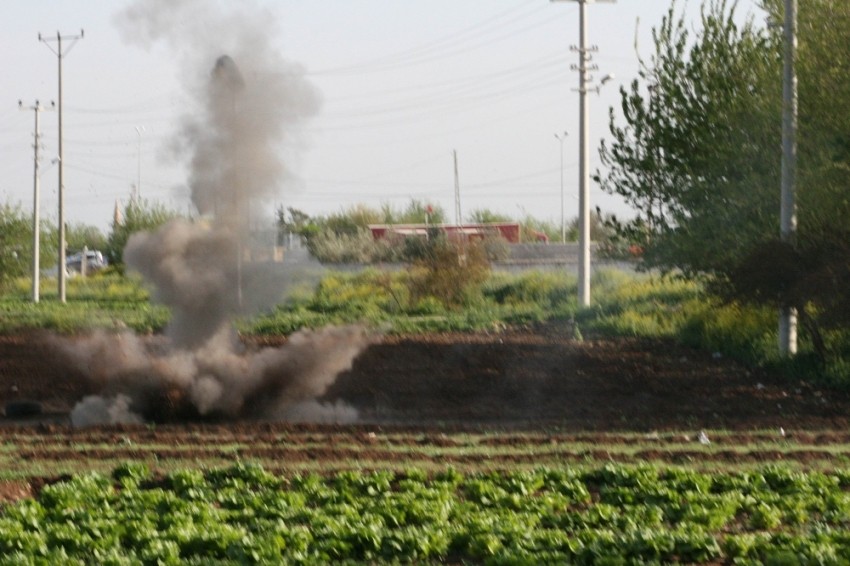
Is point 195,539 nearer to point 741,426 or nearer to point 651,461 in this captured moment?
point 651,461

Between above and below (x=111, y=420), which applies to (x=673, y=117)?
above

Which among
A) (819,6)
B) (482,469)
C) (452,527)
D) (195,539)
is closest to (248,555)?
(195,539)

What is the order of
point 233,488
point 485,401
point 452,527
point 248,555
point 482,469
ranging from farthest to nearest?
point 485,401
point 482,469
point 233,488
point 452,527
point 248,555

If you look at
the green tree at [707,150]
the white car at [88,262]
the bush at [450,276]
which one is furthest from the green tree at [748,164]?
the white car at [88,262]

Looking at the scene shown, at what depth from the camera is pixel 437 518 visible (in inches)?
450

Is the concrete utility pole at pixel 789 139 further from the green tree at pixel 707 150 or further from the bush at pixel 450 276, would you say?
the bush at pixel 450 276

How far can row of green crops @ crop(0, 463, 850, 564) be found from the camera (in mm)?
10227

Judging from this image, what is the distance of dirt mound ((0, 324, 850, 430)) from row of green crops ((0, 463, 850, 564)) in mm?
5162

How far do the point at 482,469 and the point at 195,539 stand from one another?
14.7 feet

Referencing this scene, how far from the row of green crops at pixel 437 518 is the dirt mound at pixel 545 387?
16.9 feet

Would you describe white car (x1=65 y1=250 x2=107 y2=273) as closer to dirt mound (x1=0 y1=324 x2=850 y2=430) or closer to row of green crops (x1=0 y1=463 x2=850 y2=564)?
dirt mound (x1=0 y1=324 x2=850 y2=430)

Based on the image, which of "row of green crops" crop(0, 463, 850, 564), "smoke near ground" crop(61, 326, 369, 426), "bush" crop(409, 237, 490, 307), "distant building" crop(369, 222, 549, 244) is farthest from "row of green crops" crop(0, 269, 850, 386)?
"row of green crops" crop(0, 463, 850, 564)

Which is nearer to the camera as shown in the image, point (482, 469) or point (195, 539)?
point (195, 539)

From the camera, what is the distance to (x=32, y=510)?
11.4 m
